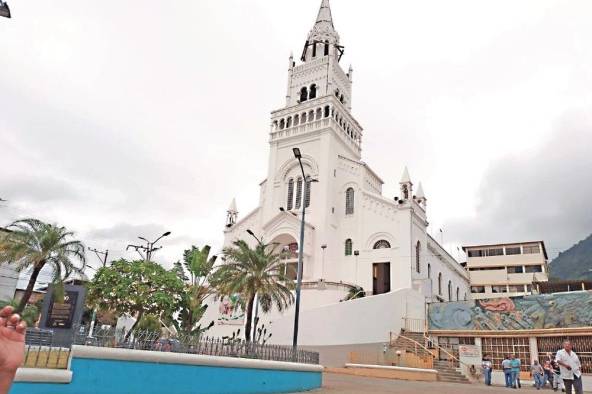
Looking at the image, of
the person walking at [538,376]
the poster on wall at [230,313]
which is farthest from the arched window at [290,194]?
the person walking at [538,376]

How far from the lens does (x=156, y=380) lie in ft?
33.4

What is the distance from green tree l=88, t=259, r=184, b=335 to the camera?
26078 mm

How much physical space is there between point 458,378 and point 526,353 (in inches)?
222

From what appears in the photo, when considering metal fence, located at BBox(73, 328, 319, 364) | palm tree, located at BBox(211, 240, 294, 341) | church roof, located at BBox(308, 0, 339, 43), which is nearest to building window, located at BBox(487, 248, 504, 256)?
church roof, located at BBox(308, 0, 339, 43)

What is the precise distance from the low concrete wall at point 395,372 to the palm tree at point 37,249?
50.5 feet

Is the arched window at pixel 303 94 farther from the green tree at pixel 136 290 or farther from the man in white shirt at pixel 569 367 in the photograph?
the man in white shirt at pixel 569 367

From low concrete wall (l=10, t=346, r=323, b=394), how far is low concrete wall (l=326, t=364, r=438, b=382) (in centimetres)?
1002

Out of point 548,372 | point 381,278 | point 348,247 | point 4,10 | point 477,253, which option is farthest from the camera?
point 477,253

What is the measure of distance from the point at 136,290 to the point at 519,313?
22.9m

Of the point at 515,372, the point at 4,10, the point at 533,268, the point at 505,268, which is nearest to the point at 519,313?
the point at 515,372

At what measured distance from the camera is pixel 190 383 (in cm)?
1079

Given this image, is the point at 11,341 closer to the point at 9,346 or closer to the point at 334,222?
the point at 9,346

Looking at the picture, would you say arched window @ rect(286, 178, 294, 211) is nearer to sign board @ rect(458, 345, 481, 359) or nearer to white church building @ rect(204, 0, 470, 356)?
white church building @ rect(204, 0, 470, 356)

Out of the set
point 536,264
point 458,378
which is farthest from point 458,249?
point 458,378
